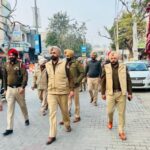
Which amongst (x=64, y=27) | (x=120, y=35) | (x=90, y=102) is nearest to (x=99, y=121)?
(x=90, y=102)

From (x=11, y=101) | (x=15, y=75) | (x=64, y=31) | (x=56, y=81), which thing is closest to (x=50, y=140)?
(x=56, y=81)

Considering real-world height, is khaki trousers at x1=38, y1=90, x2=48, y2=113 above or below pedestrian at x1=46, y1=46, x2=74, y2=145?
below

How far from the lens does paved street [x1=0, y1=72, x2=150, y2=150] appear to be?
7.52 m

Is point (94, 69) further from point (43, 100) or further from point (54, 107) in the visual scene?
point (54, 107)

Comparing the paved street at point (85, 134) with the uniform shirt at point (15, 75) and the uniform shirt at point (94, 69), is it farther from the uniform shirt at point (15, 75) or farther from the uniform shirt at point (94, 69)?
the uniform shirt at point (94, 69)

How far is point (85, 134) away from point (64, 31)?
61636 mm

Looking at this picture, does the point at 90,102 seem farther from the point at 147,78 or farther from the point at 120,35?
the point at 120,35

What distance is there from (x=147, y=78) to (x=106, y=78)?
11.1 metres

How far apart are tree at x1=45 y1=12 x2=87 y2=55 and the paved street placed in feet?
184

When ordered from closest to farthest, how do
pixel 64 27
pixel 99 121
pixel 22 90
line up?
pixel 22 90 < pixel 99 121 < pixel 64 27

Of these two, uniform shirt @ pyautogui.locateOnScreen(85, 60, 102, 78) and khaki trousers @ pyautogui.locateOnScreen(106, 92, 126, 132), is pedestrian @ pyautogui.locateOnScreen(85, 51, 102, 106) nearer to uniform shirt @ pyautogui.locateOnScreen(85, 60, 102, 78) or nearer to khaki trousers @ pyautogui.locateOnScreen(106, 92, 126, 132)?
uniform shirt @ pyautogui.locateOnScreen(85, 60, 102, 78)

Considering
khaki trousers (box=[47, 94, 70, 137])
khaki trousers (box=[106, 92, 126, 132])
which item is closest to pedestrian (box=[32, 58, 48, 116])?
khaki trousers (box=[47, 94, 70, 137])

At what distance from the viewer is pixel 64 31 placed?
2736 inches

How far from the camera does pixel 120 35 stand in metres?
58.0
